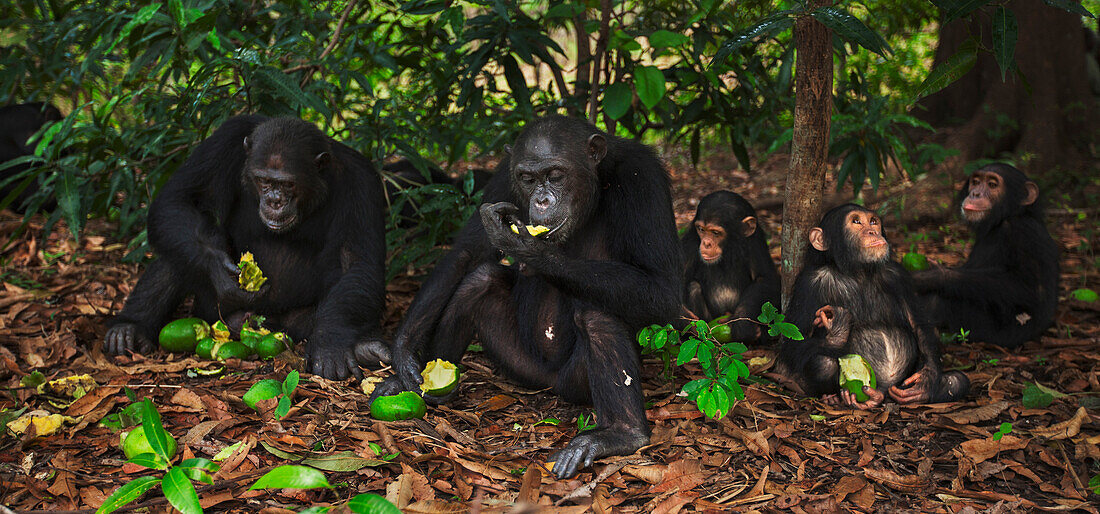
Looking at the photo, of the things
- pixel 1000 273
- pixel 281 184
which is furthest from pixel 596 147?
pixel 1000 273

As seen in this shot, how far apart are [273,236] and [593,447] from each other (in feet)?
10.6

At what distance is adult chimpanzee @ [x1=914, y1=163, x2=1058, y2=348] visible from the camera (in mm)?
6387

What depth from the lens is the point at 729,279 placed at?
6.84 metres

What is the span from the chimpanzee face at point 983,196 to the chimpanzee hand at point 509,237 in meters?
4.16

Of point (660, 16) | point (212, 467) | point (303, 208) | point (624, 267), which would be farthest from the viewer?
point (660, 16)

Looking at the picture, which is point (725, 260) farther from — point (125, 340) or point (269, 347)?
point (125, 340)

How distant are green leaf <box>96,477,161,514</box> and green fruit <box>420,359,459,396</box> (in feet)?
5.60

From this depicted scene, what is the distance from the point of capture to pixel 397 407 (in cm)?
447

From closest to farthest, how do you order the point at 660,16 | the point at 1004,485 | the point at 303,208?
1. the point at 1004,485
2. the point at 303,208
3. the point at 660,16

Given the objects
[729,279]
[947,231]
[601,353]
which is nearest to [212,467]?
[601,353]


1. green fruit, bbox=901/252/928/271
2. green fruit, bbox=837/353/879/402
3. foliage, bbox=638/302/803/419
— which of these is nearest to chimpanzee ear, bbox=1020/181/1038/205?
green fruit, bbox=901/252/928/271

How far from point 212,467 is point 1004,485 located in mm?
3777

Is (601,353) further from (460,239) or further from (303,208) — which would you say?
(303,208)

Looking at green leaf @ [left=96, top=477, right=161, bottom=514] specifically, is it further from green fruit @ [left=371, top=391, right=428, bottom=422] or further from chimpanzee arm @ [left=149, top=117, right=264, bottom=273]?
chimpanzee arm @ [left=149, top=117, right=264, bottom=273]
